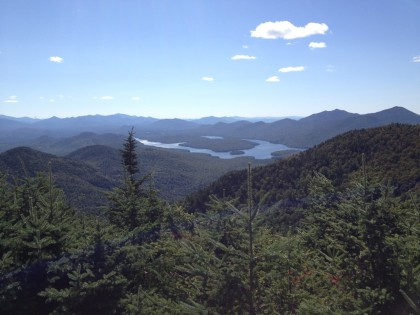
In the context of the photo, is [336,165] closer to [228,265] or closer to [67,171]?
[228,265]

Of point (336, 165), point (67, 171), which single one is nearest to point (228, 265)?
point (336, 165)

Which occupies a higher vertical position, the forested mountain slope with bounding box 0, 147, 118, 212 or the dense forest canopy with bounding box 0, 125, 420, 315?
the dense forest canopy with bounding box 0, 125, 420, 315

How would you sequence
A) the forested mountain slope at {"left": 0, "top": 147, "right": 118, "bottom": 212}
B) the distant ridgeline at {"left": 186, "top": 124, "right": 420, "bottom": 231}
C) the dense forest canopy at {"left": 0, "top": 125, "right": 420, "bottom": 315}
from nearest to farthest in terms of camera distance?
the dense forest canopy at {"left": 0, "top": 125, "right": 420, "bottom": 315} → the distant ridgeline at {"left": 186, "top": 124, "right": 420, "bottom": 231} → the forested mountain slope at {"left": 0, "top": 147, "right": 118, "bottom": 212}

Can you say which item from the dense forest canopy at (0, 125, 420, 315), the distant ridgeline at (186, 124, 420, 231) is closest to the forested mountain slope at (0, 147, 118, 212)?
the distant ridgeline at (186, 124, 420, 231)

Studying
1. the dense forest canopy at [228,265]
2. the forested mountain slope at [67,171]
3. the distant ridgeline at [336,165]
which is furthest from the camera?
the forested mountain slope at [67,171]

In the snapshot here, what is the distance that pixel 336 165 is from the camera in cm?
6888

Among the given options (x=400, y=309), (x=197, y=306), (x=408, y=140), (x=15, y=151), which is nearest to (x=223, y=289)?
(x=197, y=306)

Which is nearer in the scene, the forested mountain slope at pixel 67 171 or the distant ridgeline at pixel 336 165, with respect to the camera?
the distant ridgeline at pixel 336 165

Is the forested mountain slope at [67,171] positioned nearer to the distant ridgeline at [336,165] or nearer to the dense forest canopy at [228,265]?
the distant ridgeline at [336,165]

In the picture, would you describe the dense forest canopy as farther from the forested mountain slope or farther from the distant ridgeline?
the forested mountain slope

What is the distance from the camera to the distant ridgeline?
5859cm

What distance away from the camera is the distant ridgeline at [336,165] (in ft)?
192

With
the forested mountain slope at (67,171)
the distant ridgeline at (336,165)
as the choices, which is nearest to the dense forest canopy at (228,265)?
the distant ridgeline at (336,165)

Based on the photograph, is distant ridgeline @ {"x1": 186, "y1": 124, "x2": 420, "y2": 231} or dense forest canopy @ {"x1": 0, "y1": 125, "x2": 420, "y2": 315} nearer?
dense forest canopy @ {"x1": 0, "y1": 125, "x2": 420, "y2": 315}
